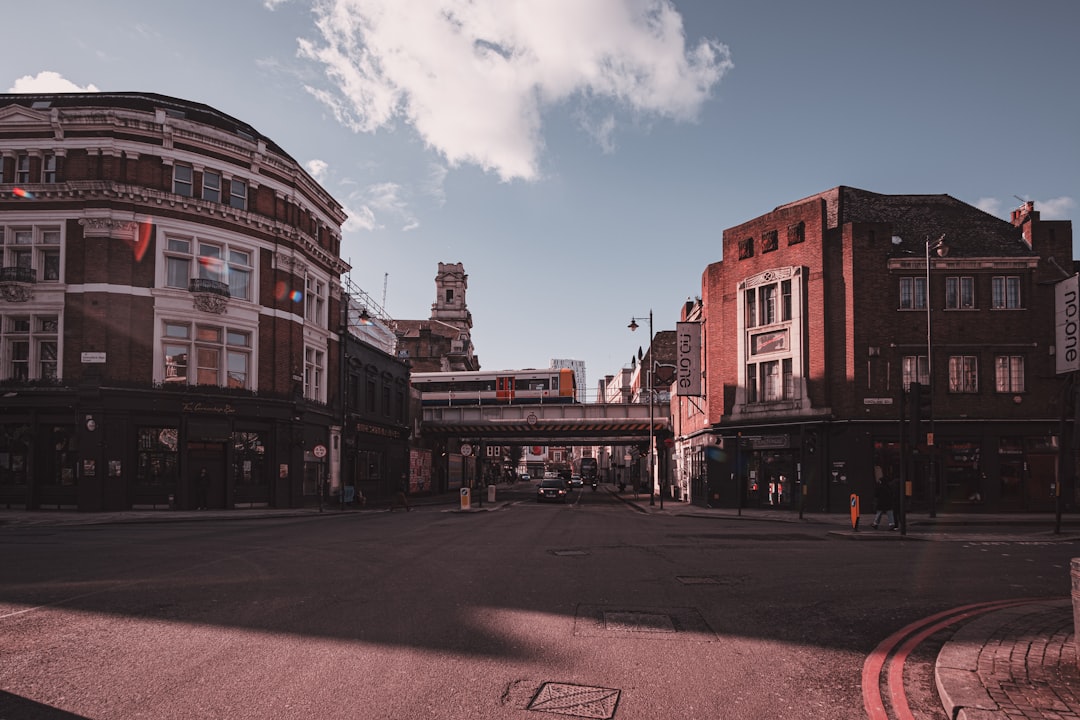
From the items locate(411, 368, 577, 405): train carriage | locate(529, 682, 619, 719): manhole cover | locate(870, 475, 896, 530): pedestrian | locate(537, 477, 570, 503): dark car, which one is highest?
locate(411, 368, 577, 405): train carriage

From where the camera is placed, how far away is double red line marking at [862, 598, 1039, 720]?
19.5ft

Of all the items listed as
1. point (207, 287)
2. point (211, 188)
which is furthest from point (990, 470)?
point (211, 188)

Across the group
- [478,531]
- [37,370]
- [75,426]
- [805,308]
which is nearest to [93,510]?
[75,426]

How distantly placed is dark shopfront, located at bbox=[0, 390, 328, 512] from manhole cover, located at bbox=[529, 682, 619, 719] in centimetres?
2951

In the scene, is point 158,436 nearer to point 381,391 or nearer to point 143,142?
point 143,142

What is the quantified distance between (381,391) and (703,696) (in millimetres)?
44620

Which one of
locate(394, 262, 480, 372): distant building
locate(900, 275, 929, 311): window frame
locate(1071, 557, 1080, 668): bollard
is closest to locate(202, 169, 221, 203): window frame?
locate(900, 275, 929, 311): window frame

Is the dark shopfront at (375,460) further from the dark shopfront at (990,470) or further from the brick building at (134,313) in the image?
the dark shopfront at (990,470)

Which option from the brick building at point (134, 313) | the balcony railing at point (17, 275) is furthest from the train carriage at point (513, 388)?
the balcony railing at point (17, 275)

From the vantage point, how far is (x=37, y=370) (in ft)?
103

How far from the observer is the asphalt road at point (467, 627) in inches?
235

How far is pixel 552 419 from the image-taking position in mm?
53906

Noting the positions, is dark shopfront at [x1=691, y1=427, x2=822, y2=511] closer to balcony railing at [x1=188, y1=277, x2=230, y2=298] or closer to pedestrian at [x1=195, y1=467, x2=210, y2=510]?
pedestrian at [x1=195, y1=467, x2=210, y2=510]

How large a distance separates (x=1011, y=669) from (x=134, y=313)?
32.7 m
